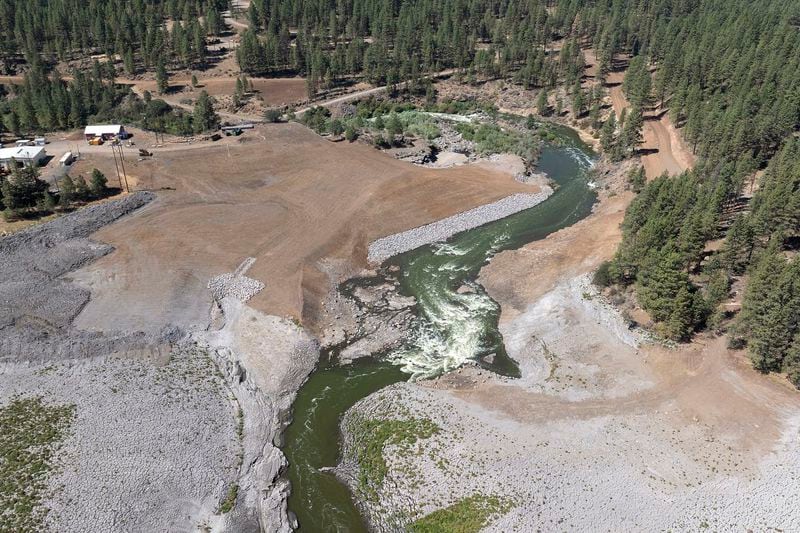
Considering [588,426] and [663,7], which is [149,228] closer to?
[588,426]

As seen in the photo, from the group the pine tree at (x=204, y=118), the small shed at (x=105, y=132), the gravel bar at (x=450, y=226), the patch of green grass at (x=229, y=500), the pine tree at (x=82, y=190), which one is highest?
the pine tree at (x=204, y=118)

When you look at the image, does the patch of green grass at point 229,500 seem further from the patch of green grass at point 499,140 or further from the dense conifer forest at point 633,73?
the patch of green grass at point 499,140

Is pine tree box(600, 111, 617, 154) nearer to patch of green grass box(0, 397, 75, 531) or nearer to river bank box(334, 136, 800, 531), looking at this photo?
river bank box(334, 136, 800, 531)

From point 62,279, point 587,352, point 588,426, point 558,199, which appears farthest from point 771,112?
point 62,279

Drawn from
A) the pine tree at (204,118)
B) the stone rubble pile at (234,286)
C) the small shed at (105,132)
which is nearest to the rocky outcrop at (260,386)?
the stone rubble pile at (234,286)

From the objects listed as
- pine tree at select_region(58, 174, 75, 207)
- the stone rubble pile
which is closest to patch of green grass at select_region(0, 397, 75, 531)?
the stone rubble pile

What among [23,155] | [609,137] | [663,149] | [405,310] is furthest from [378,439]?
[663,149]
